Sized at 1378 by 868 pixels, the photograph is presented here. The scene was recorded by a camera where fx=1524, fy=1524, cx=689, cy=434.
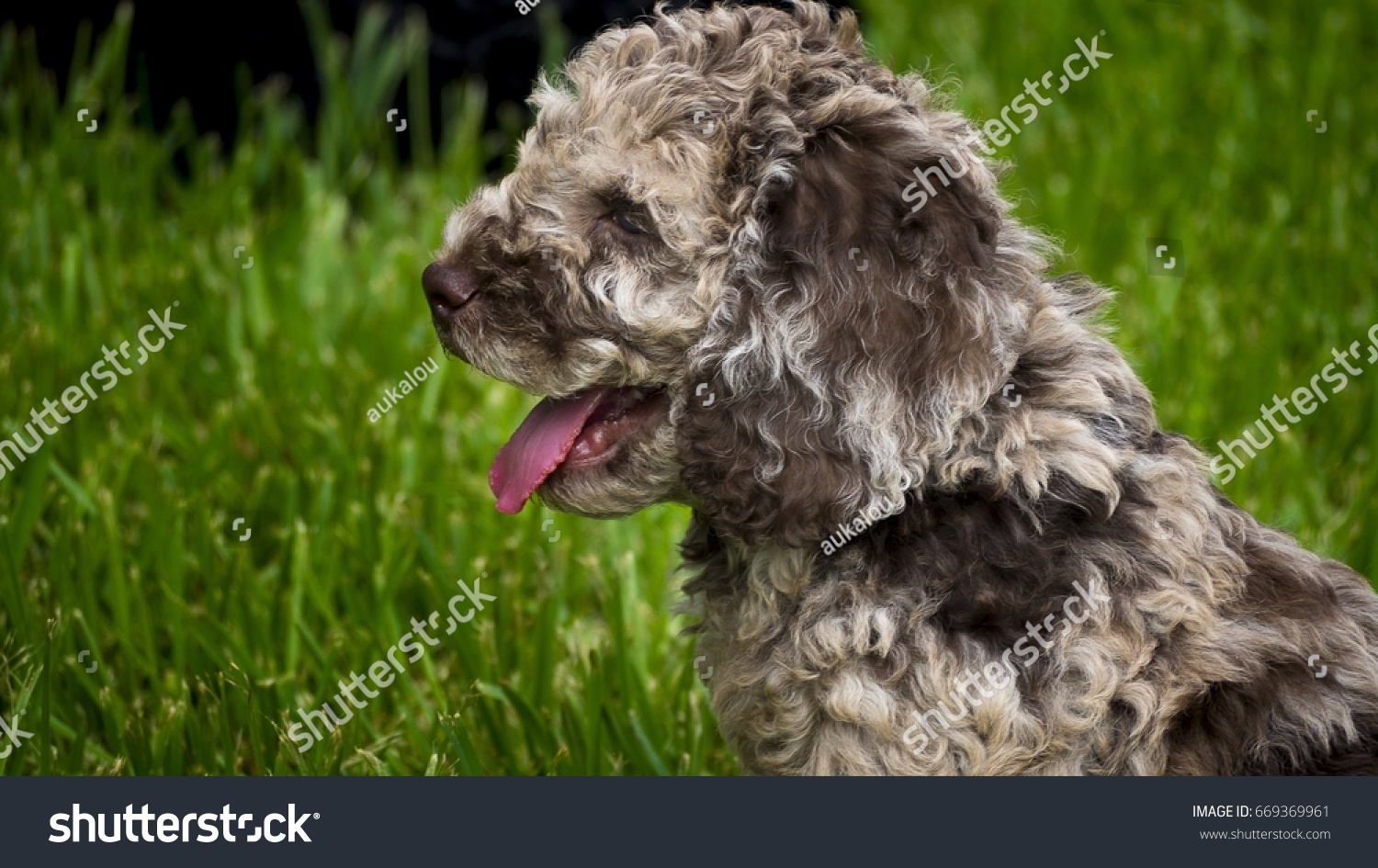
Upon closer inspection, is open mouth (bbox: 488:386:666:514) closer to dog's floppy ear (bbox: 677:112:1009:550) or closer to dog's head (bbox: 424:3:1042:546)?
dog's head (bbox: 424:3:1042:546)

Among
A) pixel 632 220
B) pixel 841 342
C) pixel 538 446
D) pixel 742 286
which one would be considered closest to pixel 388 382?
pixel 538 446

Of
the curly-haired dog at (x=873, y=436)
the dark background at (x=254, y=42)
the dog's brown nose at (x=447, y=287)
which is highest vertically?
the dark background at (x=254, y=42)

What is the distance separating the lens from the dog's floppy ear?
2822 mm

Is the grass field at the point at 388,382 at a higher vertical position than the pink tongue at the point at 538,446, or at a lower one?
higher

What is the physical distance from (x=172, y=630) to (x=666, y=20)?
2420 mm

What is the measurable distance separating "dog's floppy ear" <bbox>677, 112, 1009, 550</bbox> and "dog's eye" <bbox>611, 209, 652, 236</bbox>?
0.62ft

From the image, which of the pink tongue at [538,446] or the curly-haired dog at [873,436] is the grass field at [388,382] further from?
the pink tongue at [538,446]

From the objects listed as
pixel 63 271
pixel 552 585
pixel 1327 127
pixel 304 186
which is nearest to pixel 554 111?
pixel 552 585

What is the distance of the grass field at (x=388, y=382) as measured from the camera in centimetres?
430

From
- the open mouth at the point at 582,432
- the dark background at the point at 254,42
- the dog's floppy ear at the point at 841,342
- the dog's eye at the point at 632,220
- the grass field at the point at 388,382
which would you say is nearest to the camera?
the dog's floppy ear at the point at 841,342

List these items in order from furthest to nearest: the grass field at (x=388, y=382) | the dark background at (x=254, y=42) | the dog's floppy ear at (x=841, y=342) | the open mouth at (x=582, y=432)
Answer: the dark background at (x=254, y=42) → the grass field at (x=388, y=382) → the open mouth at (x=582, y=432) → the dog's floppy ear at (x=841, y=342)

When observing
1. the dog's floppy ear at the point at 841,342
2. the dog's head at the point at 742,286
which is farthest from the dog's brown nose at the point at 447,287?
the dog's floppy ear at the point at 841,342

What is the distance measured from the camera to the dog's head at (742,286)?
283cm

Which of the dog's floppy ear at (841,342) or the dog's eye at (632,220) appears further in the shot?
the dog's eye at (632,220)
